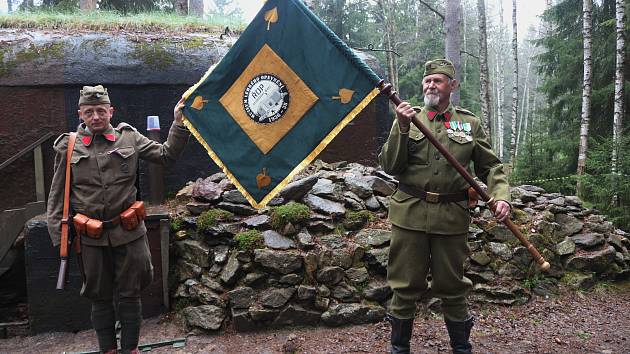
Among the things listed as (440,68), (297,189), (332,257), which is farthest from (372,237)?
(440,68)

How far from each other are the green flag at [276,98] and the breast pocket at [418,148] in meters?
0.42

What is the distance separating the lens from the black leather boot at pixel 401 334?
10.0 feet

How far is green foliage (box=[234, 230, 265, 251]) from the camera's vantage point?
173 inches

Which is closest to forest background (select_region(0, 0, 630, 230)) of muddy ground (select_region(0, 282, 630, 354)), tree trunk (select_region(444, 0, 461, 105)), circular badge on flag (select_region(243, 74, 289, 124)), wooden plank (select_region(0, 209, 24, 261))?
tree trunk (select_region(444, 0, 461, 105))

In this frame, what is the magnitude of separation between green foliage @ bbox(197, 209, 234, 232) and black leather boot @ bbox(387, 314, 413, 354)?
2.25 metres

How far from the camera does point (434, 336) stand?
3967 mm

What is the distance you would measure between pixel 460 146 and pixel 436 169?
235 millimetres

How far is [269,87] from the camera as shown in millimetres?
3275

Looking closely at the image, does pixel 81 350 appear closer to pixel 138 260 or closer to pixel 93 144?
pixel 138 260

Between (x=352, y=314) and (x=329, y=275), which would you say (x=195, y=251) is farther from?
(x=352, y=314)

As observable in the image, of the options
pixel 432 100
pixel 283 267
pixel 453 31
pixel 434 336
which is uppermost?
pixel 453 31

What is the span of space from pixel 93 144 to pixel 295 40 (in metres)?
1.58

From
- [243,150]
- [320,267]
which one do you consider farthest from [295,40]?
[320,267]

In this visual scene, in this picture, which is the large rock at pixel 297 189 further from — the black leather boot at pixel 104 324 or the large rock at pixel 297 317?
the black leather boot at pixel 104 324
